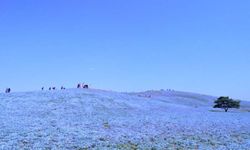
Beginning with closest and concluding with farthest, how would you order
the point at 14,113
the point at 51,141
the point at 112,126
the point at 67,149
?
the point at 67,149 < the point at 51,141 < the point at 112,126 < the point at 14,113

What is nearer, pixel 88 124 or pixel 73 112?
pixel 88 124

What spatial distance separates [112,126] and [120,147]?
391 inches

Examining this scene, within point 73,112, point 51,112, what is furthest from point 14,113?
point 73,112

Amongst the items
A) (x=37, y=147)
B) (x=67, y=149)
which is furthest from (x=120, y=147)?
(x=37, y=147)

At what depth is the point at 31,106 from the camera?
147ft

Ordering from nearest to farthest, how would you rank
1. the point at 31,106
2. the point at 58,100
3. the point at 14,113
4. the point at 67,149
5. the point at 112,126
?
the point at 67,149 → the point at 112,126 → the point at 14,113 → the point at 31,106 → the point at 58,100

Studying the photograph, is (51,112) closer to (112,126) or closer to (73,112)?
(73,112)

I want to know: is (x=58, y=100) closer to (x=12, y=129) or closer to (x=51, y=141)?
(x=12, y=129)

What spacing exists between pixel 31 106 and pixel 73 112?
18.9ft

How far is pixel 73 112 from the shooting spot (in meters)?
42.6

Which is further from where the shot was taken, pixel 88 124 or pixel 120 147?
pixel 88 124

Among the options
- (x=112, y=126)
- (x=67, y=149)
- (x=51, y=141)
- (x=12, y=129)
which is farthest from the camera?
(x=112, y=126)

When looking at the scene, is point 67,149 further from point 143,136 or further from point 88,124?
point 88,124

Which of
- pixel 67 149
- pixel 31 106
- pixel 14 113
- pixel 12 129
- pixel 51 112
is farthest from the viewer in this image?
pixel 31 106
